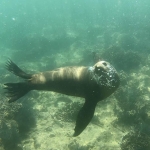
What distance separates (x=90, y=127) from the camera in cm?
845

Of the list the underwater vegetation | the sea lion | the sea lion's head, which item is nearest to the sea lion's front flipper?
the sea lion

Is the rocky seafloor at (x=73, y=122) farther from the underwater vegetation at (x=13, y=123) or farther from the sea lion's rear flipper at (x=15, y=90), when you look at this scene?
the sea lion's rear flipper at (x=15, y=90)

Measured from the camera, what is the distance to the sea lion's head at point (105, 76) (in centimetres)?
414

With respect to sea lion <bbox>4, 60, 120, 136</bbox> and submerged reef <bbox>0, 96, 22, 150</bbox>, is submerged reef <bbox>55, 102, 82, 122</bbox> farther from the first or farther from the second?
sea lion <bbox>4, 60, 120, 136</bbox>

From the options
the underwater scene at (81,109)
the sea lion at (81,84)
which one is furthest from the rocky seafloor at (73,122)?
the sea lion at (81,84)

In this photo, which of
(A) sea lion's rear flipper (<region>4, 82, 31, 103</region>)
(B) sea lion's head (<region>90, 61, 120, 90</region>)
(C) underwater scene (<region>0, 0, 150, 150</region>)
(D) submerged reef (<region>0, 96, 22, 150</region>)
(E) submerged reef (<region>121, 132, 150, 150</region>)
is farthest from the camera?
(D) submerged reef (<region>0, 96, 22, 150</region>)

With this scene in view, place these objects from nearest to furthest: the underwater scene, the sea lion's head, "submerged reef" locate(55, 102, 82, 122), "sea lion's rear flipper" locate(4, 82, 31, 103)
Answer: the sea lion's head, the underwater scene, "sea lion's rear flipper" locate(4, 82, 31, 103), "submerged reef" locate(55, 102, 82, 122)

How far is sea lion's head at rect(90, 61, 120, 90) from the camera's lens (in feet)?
13.6

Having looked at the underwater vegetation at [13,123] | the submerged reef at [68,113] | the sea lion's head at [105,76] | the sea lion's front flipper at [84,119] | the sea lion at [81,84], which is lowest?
the submerged reef at [68,113]

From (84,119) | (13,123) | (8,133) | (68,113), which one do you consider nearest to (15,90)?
(84,119)

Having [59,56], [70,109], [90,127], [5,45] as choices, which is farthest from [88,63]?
[5,45]

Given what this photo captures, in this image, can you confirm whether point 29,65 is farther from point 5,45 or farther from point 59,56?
point 5,45

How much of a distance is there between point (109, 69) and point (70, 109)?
19.1 ft

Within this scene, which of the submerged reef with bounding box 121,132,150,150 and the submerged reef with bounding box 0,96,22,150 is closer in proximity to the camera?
the submerged reef with bounding box 121,132,150,150
